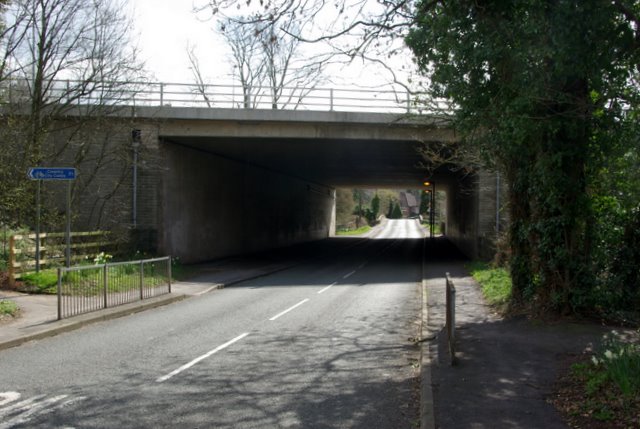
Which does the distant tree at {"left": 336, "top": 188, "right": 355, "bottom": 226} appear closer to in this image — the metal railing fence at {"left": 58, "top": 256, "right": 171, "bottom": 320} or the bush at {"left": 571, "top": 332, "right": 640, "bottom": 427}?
the metal railing fence at {"left": 58, "top": 256, "right": 171, "bottom": 320}

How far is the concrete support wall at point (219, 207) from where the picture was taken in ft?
76.4

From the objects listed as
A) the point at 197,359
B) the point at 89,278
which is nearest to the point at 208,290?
the point at 89,278

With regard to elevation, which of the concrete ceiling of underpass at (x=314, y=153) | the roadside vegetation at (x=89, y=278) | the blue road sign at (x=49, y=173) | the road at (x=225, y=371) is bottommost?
the road at (x=225, y=371)

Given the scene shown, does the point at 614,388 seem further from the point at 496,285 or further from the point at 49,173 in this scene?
the point at 49,173

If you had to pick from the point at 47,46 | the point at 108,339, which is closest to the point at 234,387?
the point at 108,339

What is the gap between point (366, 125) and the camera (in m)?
23.7

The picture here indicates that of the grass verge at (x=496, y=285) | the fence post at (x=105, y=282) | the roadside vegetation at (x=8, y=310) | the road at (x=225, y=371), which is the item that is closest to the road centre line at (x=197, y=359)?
the road at (x=225, y=371)

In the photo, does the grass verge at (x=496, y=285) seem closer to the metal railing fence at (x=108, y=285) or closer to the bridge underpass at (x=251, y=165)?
the bridge underpass at (x=251, y=165)

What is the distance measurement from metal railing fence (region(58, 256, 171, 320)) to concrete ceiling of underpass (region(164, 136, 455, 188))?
9036mm

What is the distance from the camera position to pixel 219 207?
27.8 meters

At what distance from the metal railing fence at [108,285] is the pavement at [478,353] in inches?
12.9

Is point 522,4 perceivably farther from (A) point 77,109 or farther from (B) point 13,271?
(A) point 77,109

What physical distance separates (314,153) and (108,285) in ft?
57.5

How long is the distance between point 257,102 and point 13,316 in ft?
43.5
